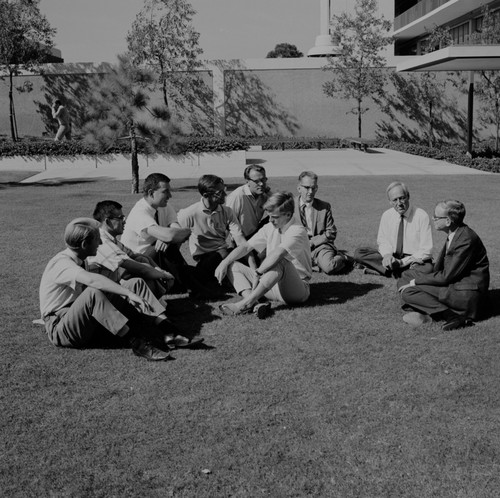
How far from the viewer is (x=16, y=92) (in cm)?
3303

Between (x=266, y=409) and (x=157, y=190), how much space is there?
291 cm

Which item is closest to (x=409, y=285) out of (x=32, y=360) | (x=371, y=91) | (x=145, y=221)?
(x=145, y=221)

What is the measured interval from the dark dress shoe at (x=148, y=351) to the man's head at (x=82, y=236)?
2.59ft

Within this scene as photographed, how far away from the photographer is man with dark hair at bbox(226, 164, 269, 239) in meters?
7.92

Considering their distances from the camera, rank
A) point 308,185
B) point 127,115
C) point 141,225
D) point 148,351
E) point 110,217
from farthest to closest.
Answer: point 127,115, point 308,185, point 141,225, point 110,217, point 148,351

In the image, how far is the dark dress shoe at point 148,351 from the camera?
524 cm

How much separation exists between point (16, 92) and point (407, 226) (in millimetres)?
29341

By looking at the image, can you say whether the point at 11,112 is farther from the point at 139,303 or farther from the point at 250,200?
the point at 139,303

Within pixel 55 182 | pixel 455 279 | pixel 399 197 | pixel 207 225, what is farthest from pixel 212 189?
pixel 55 182

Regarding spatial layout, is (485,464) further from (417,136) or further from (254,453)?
(417,136)

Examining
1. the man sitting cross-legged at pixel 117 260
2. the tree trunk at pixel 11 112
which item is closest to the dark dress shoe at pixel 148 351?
the man sitting cross-legged at pixel 117 260

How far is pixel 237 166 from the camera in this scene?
22469 millimetres

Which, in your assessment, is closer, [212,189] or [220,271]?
[220,271]

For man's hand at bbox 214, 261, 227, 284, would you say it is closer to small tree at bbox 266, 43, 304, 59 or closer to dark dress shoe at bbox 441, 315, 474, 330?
dark dress shoe at bbox 441, 315, 474, 330
